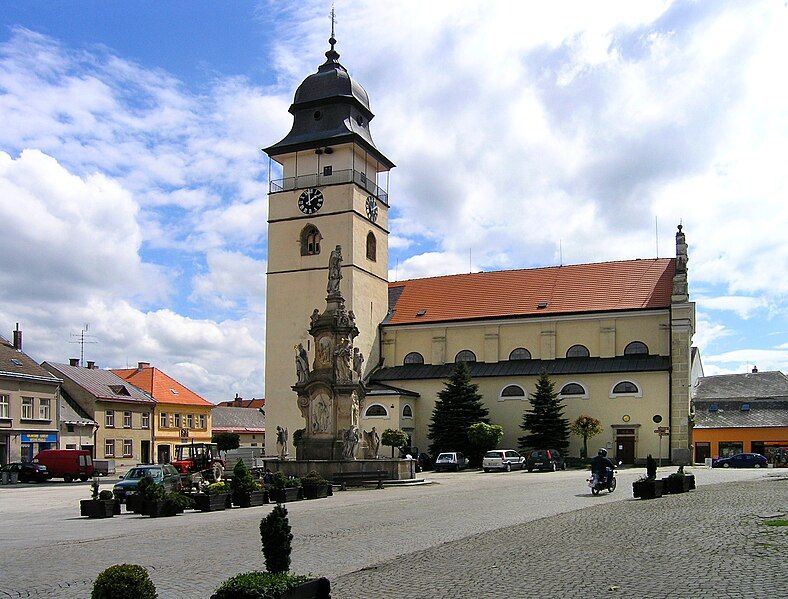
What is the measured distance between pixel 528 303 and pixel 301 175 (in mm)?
17436

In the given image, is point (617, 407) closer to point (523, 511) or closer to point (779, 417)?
point (779, 417)

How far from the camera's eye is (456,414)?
52219 millimetres

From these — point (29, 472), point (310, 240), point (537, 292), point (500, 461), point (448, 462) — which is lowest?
point (448, 462)

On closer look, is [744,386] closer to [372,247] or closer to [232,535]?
[372,247]

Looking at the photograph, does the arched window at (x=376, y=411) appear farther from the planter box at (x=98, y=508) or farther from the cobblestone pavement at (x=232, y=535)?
the planter box at (x=98, y=508)

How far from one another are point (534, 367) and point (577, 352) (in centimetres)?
295

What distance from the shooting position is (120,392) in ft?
202

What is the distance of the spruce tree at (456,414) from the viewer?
171 feet

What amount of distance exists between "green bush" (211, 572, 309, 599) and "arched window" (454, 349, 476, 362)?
50.4 metres

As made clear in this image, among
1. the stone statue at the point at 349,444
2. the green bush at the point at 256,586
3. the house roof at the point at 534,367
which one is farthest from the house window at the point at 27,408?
the green bush at the point at 256,586

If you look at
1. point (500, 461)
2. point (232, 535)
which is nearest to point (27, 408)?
point (500, 461)

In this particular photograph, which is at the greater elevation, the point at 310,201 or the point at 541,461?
the point at 310,201

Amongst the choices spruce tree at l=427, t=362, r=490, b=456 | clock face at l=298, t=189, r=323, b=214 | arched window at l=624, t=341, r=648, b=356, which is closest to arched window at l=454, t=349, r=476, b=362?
spruce tree at l=427, t=362, r=490, b=456

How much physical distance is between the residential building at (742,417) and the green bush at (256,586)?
2107 inches
